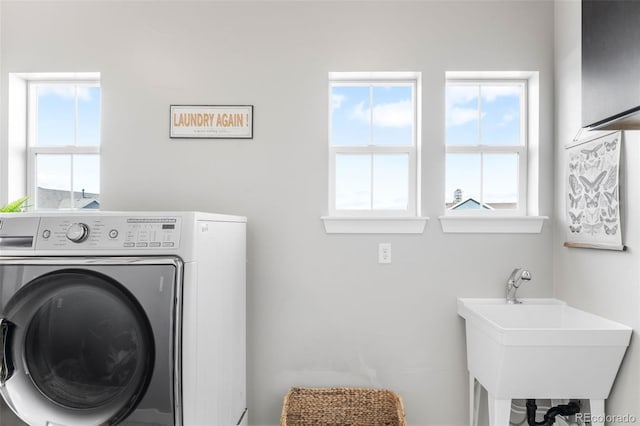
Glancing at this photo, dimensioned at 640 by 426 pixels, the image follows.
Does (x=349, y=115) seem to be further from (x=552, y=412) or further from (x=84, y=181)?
(x=552, y=412)

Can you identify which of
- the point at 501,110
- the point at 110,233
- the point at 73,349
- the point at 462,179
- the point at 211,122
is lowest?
the point at 73,349

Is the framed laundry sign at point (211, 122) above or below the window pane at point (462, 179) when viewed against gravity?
above

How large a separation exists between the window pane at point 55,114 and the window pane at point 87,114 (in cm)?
5

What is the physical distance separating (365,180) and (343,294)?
0.68 meters

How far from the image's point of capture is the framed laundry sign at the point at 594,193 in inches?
71.9

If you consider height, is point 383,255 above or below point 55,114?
below

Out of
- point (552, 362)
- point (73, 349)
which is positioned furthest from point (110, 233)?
point (552, 362)

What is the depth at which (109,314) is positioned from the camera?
1.52 meters

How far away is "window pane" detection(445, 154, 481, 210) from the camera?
2.45m

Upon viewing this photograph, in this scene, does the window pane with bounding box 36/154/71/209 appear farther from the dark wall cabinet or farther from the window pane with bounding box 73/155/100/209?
the dark wall cabinet

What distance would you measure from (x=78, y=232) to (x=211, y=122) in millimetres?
1049

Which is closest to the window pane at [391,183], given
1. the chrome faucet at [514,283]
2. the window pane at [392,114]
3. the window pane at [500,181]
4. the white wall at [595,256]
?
the window pane at [392,114]

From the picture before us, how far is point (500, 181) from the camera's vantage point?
245 cm

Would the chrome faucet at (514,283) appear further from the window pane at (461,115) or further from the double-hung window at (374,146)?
the window pane at (461,115)
